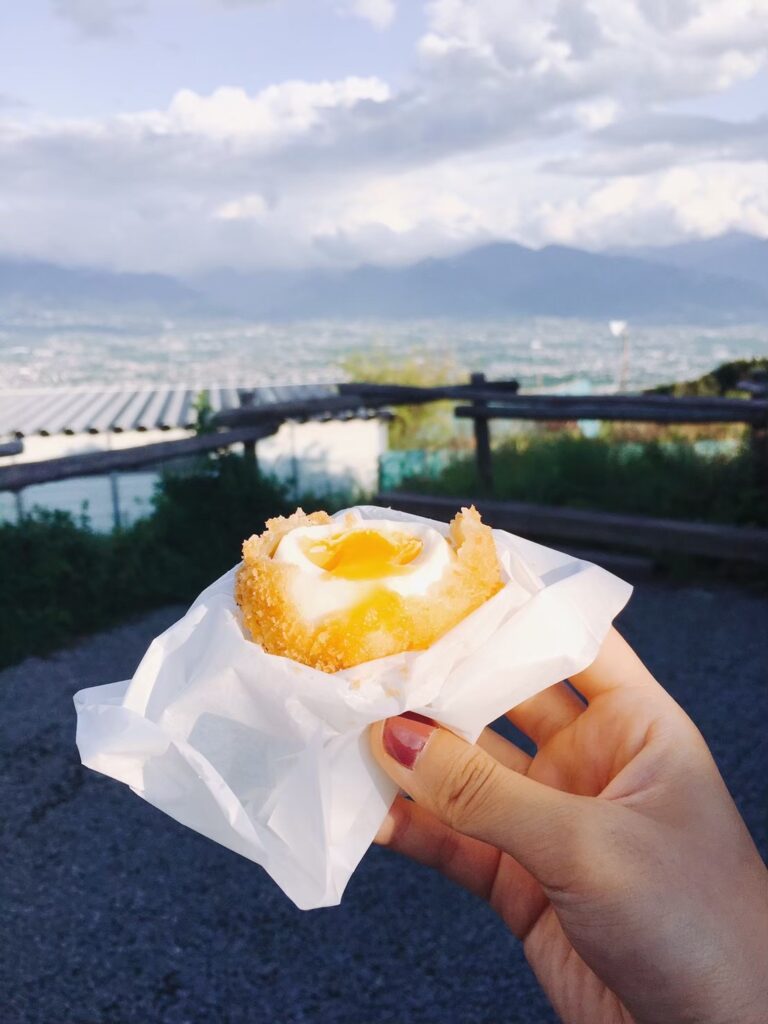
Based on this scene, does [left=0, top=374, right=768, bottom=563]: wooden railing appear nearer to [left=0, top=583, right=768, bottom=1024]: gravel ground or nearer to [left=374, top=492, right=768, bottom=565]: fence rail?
[left=374, top=492, right=768, bottom=565]: fence rail

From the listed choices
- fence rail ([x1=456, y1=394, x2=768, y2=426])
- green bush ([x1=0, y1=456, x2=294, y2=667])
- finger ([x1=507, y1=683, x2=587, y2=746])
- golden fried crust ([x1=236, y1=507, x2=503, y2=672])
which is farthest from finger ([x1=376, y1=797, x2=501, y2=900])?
fence rail ([x1=456, y1=394, x2=768, y2=426])

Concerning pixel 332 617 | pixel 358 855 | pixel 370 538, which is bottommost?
pixel 358 855

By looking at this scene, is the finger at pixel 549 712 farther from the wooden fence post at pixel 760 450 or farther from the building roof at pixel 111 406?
the building roof at pixel 111 406

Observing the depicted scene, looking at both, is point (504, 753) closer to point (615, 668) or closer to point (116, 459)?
point (615, 668)

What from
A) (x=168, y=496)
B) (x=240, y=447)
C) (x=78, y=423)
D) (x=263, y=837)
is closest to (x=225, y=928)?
(x=263, y=837)

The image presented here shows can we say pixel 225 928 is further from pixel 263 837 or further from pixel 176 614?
pixel 176 614

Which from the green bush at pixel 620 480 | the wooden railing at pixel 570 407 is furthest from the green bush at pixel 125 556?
the green bush at pixel 620 480
